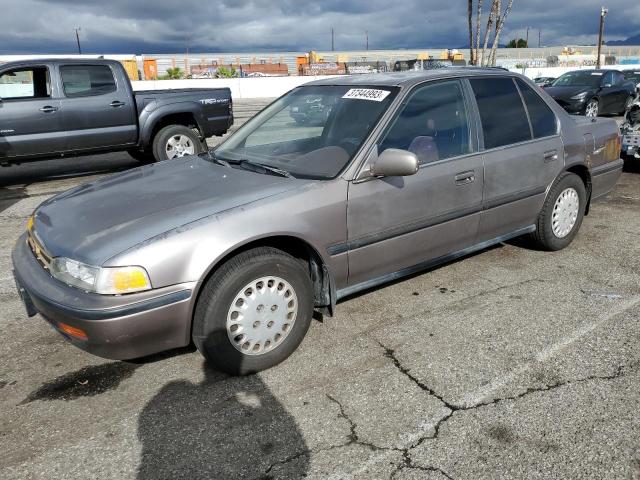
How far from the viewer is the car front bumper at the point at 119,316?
247 centimetres

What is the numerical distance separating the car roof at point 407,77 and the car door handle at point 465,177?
701 millimetres

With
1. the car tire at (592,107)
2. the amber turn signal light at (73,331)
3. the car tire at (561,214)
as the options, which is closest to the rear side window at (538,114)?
the car tire at (561,214)

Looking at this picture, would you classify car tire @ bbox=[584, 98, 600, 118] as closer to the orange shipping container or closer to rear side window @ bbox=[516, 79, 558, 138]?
rear side window @ bbox=[516, 79, 558, 138]

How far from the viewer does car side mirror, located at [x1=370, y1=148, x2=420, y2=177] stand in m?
3.06

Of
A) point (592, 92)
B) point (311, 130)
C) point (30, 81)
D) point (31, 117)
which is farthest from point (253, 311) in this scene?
point (592, 92)

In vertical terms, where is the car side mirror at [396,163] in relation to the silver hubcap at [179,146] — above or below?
above

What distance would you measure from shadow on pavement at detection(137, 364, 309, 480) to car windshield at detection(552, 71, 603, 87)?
55.7ft

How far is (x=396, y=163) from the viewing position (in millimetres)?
3072

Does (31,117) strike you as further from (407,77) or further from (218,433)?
(218,433)

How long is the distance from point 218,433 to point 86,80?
7.27m

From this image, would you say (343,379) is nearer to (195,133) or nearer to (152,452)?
(152,452)

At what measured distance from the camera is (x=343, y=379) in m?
2.89

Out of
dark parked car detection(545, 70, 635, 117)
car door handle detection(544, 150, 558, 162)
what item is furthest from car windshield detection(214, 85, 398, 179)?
dark parked car detection(545, 70, 635, 117)

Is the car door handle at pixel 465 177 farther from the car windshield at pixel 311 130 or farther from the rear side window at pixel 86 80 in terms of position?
the rear side window at pixel 86 80
